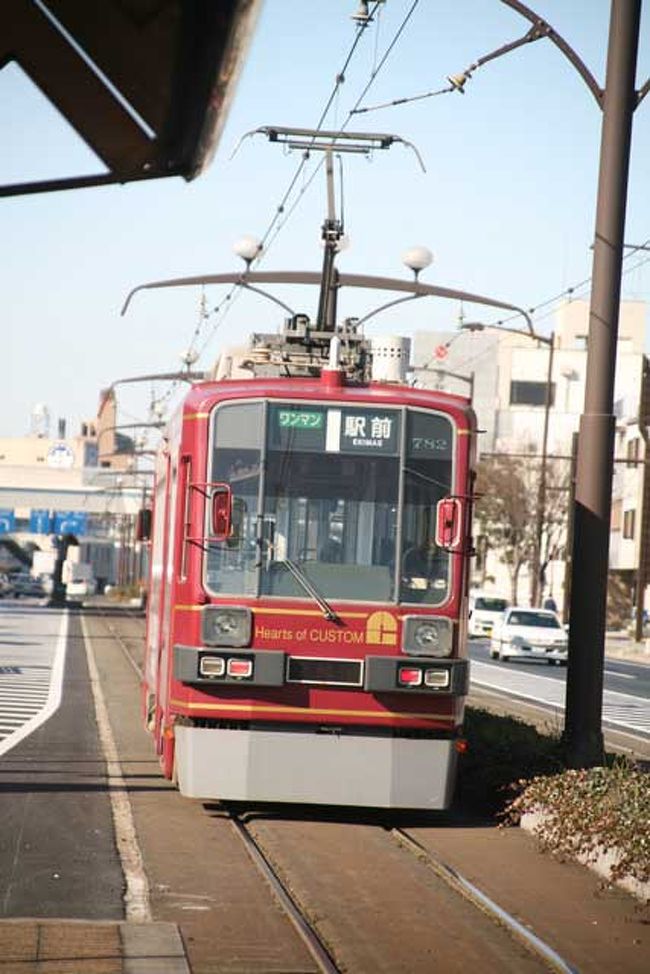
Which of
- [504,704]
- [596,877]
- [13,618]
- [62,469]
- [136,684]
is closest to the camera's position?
[596,877]

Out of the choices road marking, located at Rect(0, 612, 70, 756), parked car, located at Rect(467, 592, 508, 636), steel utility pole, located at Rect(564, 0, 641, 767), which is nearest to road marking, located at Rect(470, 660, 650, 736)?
road marking, located at Rect(0, 612, 70, 756)

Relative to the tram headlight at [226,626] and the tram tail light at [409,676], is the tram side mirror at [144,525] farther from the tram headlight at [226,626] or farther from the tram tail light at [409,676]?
the tram tail light at [409,676]

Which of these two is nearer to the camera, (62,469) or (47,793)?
(47,793)

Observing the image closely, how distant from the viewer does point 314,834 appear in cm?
1395

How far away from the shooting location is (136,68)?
136 inches

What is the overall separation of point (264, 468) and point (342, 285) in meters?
20.1

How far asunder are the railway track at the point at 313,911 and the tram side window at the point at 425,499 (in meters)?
1.90

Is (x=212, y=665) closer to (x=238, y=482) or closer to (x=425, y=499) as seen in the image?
(x=238, y=482)

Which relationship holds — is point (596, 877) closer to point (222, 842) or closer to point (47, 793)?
point (222, 842)

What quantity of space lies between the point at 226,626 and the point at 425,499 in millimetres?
1841

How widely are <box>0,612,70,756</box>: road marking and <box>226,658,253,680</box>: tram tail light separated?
6136 millimetres

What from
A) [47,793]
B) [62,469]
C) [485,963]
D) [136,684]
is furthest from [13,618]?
[62,469]

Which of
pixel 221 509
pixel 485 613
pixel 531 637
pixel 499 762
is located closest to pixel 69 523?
pixel 485 613

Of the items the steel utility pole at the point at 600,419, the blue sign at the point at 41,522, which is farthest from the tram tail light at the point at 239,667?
the blue sign at the point at 41,522
